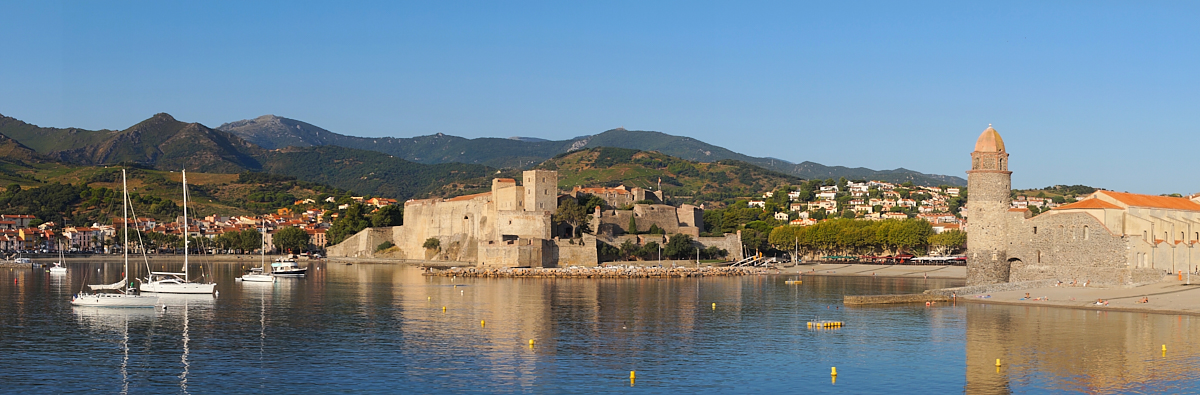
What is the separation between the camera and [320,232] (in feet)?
271

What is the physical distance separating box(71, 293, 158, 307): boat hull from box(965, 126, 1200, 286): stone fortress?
23.8 metres

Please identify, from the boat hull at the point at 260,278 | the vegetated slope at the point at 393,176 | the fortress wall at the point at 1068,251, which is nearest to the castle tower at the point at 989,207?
the fortress wall at the point at 1068,251

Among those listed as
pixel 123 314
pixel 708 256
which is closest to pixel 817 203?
pixel 708 256

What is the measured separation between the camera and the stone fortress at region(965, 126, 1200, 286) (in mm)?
30453

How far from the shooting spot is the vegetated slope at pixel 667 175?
122 m

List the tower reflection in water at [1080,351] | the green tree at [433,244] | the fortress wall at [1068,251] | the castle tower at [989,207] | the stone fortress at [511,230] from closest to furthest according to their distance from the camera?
the tower reflection in water at [1080,351] → the fortress wall at [1068,251] → the castle tower at [989,207] → the stone fortress at [511,230] → the green tree at [433,244]

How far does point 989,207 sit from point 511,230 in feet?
83.3

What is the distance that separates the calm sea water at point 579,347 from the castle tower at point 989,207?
4525mm

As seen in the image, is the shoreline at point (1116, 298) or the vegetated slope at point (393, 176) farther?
the vegetated slope at point (393, 176)

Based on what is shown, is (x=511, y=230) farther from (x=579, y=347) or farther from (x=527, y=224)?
(x=579, y=347)

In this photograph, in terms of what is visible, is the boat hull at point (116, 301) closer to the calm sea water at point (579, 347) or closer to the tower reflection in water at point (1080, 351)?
the calm sea water at point (579, 347)

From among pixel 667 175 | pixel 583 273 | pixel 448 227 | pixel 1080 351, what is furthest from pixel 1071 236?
pixel 667 175

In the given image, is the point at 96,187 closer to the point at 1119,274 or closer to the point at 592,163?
the point at 592,163

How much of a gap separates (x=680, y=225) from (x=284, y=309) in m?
33.9
